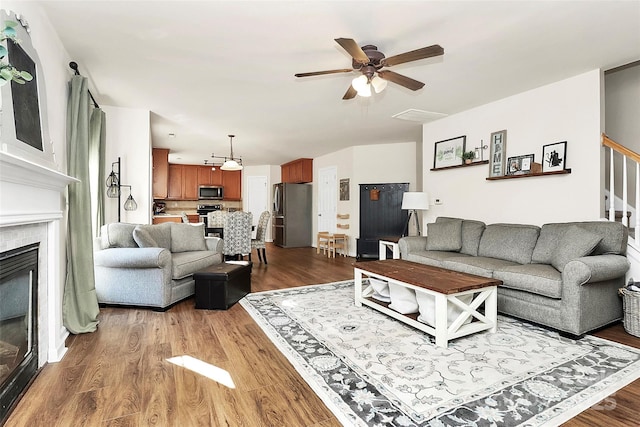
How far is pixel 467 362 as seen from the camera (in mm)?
2145

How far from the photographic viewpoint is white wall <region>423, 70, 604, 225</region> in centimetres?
327

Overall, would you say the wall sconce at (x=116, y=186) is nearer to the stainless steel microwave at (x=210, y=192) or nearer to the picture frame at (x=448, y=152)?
the picture frame at (x=448, y=152)

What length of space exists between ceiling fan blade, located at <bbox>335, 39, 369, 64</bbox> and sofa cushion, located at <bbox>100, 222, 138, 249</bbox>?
296cm

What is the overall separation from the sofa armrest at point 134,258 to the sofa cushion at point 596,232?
3734 millimetres

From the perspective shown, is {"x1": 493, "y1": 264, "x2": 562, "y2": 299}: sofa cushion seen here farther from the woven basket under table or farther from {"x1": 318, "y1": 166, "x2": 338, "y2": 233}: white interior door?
{"x1": 318, "y1": 166, "x2": 338, "y2": 233}: white interior door

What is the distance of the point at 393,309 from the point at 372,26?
2366 mm

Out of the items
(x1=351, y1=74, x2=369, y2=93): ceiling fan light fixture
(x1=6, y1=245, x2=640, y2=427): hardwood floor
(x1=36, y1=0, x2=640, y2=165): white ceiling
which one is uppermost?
(x1=36, y1=0, x2=640, y2=165): white ceiling

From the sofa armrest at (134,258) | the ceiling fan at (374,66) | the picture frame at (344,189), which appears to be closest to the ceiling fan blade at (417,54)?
the ceiling fan at (374,66)

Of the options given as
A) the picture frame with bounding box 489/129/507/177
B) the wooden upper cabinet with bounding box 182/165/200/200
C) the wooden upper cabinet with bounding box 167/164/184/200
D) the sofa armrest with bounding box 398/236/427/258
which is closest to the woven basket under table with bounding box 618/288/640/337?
the picture frame with bounding box 489/129/507/177

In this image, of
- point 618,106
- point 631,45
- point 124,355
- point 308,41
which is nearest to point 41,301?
point 124,355

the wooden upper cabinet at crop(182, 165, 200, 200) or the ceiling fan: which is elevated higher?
the ceiling fan

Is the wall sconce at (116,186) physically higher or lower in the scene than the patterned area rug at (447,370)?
higher

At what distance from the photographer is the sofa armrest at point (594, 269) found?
2.44m

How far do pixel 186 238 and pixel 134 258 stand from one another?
1.05 m
